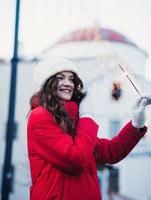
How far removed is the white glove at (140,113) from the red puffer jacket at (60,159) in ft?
0.48

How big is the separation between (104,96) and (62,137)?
5.97ft

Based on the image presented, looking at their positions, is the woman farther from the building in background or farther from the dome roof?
the dome roof

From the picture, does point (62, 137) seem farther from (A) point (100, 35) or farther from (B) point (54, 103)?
(A) point (100, 35)

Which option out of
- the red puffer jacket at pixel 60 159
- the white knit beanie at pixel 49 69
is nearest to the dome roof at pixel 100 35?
the white knit beanie at pixel 49 69

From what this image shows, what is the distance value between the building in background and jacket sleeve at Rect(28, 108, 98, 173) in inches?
50.3

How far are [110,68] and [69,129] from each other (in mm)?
1509

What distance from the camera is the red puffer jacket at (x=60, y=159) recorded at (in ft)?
3.60

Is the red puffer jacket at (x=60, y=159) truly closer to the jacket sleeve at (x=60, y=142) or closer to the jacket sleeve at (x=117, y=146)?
the jacket sleeve at (x=60, y=142)

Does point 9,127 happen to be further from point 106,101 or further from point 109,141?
point 109,141

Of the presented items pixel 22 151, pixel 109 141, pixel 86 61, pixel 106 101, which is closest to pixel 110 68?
pixel 106 101

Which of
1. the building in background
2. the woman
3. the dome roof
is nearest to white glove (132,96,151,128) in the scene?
the woman

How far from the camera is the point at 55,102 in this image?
3.92 feet

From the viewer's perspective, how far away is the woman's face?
1229mm

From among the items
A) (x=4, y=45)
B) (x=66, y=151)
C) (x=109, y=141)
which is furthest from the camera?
(x=4, y=45)
